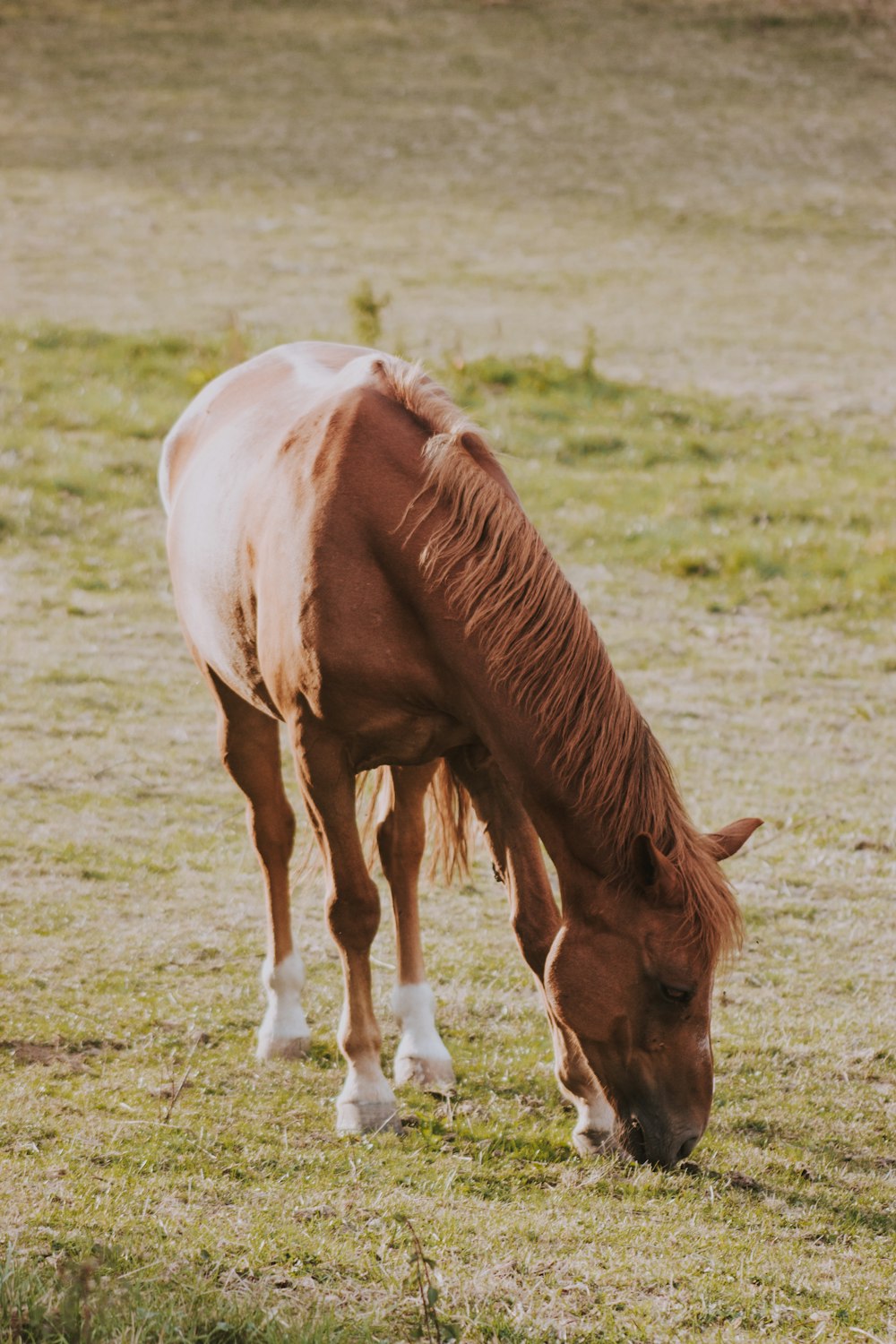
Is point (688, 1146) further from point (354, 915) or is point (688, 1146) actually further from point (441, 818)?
point (441, 818)

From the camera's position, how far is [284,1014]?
16.0 ft

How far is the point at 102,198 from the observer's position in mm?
22750

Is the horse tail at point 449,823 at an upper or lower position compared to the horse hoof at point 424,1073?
upper

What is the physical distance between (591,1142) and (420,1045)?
30.2 inches

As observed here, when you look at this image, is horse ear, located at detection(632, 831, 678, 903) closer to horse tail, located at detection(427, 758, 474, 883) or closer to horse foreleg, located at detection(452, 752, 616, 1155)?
horse foreleg, located at detection(452, 752, 616, 1155)

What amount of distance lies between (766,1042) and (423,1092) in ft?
3.93

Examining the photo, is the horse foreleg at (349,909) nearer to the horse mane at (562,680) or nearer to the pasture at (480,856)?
the pasture at (480,856)

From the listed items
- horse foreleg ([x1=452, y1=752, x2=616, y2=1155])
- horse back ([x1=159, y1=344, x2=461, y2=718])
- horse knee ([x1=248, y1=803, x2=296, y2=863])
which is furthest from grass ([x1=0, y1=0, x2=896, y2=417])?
horse foreleg ([x1=452, y1=752, x2=616, y2=1155])

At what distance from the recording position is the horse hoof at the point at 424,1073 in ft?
15.2

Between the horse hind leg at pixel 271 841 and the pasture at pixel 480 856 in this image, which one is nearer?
the pasture at pixel 480 856

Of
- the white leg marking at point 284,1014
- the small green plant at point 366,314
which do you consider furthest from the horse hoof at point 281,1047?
the small green plant at point 366,314

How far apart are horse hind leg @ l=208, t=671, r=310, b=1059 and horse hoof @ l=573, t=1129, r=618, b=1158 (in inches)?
43.0

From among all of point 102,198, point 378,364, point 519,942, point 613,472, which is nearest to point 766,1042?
point 519,942

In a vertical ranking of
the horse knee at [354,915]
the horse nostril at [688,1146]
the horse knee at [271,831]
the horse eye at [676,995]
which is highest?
the horse eye at [676,995]
